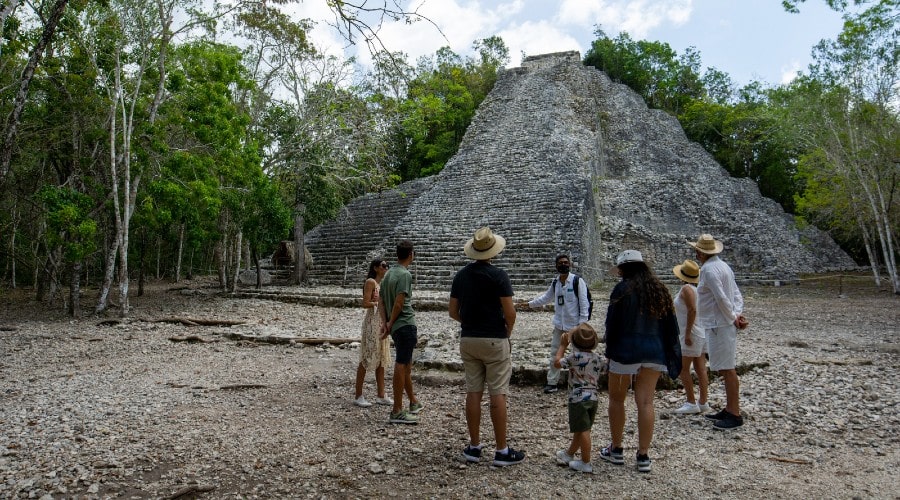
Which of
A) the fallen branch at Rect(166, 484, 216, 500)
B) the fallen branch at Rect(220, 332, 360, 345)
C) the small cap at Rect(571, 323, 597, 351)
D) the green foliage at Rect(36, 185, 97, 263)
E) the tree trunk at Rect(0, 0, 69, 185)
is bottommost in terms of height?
the fallen branch at Rect(166, 484, 216, 500)

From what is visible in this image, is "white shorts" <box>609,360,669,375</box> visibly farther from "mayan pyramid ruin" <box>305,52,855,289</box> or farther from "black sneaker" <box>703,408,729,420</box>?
"mayan pyramid ruin" <box>305,52,855,289</box>

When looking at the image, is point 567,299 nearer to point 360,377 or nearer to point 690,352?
point 690,352

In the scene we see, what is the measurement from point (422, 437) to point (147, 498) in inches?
71.4

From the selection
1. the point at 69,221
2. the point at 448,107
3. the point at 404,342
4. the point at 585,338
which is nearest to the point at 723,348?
the point at 585,338

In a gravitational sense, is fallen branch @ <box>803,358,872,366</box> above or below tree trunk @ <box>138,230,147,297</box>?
below

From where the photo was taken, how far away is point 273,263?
2055 centimetres

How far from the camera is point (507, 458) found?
3.53 metres

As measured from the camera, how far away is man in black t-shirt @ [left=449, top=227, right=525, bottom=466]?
351 cm

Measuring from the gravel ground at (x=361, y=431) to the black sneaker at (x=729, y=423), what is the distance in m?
0.07

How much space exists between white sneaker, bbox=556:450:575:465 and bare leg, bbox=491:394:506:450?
15.3 inches

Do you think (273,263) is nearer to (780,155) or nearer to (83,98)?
(83,98)

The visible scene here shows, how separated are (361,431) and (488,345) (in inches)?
56.8

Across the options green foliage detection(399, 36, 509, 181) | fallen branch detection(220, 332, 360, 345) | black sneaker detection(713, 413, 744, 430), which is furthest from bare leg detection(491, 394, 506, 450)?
green foliage detection(399, 36, 509, 181)

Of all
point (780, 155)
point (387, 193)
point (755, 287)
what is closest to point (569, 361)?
point (755, 287)
